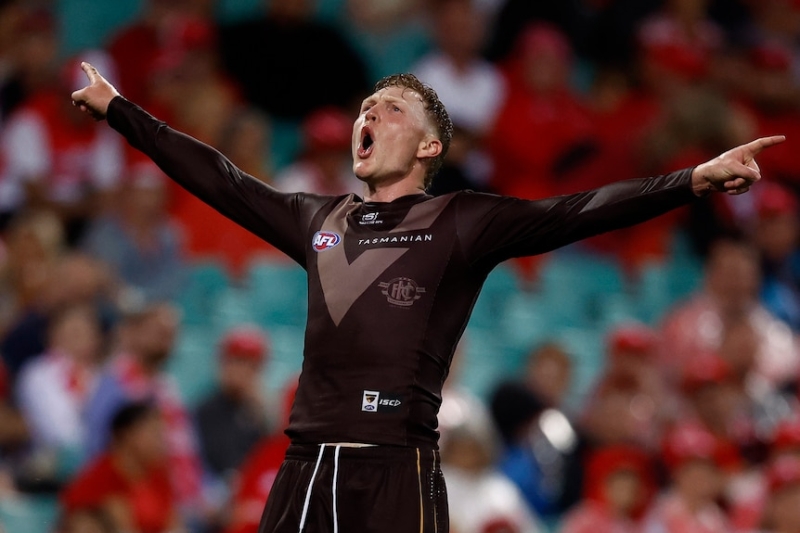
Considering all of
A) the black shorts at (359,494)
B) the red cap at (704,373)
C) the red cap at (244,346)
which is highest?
the red cap at (704,373)

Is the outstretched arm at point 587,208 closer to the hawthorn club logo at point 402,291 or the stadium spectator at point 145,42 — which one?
the hawthorn club logo at point 402,291

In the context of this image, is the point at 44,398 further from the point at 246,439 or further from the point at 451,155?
the point at 451,155

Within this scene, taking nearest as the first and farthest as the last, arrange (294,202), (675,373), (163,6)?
1. (294,202)
2. (675,373)
3. (163,6)

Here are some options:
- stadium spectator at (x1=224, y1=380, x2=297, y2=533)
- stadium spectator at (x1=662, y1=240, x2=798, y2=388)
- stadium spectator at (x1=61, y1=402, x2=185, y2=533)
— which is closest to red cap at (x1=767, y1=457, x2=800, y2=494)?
stadium spectator at (x1=662, y1=240, x2=798, y2=388)

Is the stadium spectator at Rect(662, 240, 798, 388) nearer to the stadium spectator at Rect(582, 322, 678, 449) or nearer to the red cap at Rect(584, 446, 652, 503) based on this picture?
the stadium spectator at Rect(582, 322, 678, 449)

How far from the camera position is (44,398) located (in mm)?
6949

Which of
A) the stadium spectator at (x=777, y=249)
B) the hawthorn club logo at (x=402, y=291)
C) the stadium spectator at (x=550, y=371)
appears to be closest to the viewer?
the hawthorn club logo at (x=402, y=291)

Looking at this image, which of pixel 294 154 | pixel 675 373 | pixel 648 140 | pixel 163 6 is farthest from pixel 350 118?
pixel 675 373

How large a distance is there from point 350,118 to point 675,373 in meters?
2.77

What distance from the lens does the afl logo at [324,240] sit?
12.7ft

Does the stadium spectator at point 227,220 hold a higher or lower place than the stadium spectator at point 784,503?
higher

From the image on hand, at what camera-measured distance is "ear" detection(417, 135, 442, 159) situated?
13.2ft

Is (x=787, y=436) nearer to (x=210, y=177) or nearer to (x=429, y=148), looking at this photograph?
(x=429, y=148)

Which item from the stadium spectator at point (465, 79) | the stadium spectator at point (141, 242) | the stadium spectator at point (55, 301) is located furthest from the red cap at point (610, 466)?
the stadium spectator at point (55, 301)
